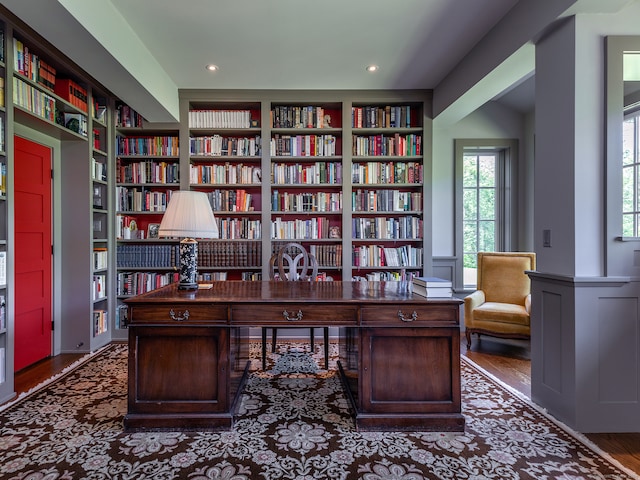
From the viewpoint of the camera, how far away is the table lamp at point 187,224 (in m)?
2.12

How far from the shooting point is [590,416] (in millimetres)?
1918

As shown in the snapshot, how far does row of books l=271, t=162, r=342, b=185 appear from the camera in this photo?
3.91 metres

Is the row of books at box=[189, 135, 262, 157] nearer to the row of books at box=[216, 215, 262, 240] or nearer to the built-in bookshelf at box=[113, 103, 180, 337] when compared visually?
the built-in bookshelf at box=[113, 103, 180, 337]

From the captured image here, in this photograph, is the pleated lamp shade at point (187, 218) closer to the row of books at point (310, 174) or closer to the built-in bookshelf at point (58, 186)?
the built-in bookshelf at point (58, 186)

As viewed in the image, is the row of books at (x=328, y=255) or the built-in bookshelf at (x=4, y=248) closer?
the built-in bookshelf at (x=4, y=248)

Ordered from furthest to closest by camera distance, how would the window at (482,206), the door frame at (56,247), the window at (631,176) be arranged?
the window at (482,206)
the door frame at (56,247)
the window at (631,176)

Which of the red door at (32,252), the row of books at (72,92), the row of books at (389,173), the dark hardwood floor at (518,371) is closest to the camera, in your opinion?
the dark hardwood floor at (518,371)

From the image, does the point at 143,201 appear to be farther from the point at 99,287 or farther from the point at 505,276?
the point at 505,276

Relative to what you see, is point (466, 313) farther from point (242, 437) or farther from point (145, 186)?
point (145, 186)

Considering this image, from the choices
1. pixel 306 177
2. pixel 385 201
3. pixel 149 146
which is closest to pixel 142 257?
pixel 149 146

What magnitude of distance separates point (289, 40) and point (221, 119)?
140 centimetres

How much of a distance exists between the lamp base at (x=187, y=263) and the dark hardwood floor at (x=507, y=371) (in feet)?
5.10

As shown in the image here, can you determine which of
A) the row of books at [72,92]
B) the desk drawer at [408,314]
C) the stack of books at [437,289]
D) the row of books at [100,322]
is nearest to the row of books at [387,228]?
the stack of books at [437,289]

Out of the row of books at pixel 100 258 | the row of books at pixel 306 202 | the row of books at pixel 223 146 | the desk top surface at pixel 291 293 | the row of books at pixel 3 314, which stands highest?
the row of books at pixel 223 146
